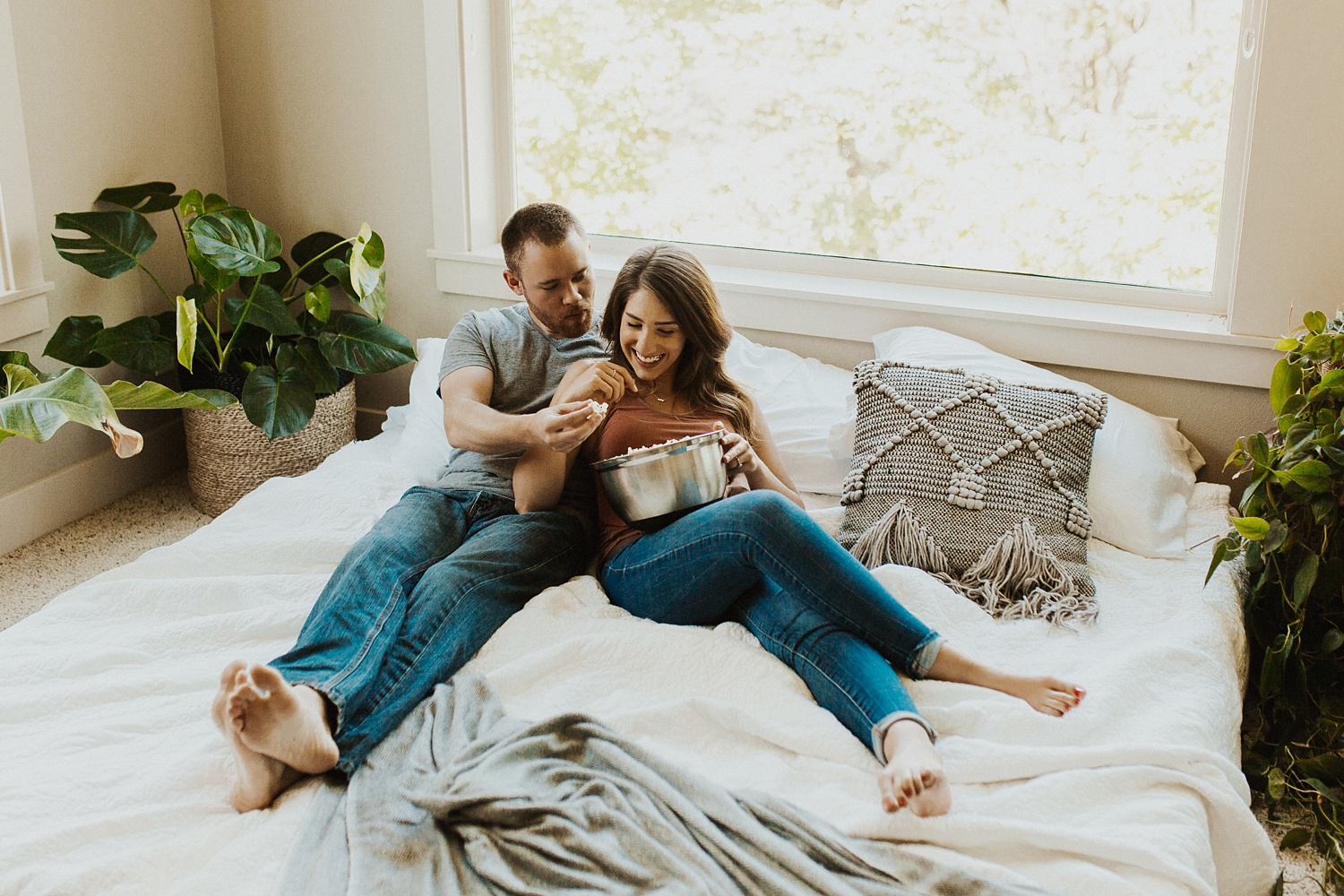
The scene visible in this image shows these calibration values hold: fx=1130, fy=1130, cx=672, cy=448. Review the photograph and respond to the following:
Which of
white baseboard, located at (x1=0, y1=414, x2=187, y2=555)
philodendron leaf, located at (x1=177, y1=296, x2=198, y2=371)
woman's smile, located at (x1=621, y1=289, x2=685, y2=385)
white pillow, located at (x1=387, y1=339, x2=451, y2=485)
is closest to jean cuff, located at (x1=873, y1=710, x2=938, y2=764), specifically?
woman's smile, located at (x1=621, y1=289, x2=685, y2=385)

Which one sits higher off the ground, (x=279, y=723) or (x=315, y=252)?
(x=315, y=252)

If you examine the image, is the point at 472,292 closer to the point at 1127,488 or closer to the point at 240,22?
the point at 240,22

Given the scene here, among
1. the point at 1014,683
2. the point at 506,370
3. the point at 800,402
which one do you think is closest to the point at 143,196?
the point at 506,370

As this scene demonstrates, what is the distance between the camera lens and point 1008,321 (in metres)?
2.38

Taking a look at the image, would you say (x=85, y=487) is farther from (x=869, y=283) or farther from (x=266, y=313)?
(x=869, y=283)

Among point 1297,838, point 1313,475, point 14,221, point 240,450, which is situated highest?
point 14,221

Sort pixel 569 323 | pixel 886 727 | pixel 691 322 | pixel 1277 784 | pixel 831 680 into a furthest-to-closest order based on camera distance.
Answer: pixel 569 323 → pixel 691 322 → pixel 1277 784 → pixel 831 680 → pixel 886 727

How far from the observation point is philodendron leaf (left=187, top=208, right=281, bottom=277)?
7.97ft

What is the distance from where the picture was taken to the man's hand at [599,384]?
176cm

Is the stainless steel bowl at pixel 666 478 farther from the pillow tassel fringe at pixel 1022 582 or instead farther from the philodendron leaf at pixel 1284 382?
the philodendron leaf at pixel 1284 382

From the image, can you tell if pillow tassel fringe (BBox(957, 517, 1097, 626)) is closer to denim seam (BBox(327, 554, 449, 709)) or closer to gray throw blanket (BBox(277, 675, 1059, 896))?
gray throw blanket (BBox(277, 675, 1059, 896))

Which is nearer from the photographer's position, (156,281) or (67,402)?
(67,402)

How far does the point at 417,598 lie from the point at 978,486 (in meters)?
0.95

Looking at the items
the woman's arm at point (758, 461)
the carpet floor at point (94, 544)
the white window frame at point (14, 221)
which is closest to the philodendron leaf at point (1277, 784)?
the woman's arm at point (758, 461)
